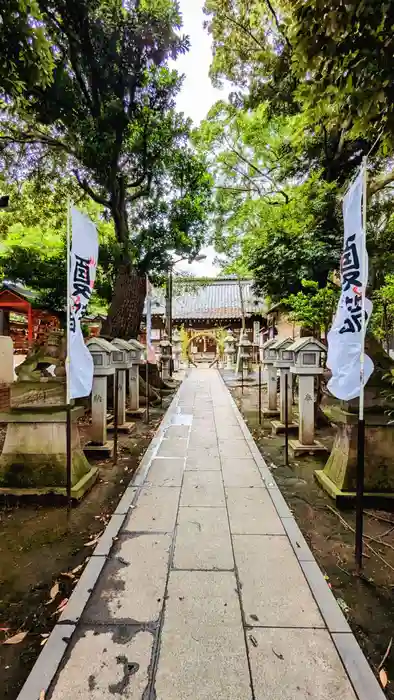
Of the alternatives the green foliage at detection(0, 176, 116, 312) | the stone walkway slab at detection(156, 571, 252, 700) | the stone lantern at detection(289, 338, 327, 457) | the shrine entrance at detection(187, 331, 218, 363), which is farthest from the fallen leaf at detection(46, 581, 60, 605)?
the shrine entrance at detection(187, 331, 218, 363)

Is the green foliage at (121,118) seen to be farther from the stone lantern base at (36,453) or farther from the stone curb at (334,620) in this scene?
the stone curb at (334,620)

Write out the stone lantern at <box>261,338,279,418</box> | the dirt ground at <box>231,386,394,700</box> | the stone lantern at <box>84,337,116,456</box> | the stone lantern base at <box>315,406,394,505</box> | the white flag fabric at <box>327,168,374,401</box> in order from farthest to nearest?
the stone lantern at <box>261,338,279,418</box>, the stone lantern at <box>84,337,116,456</box>, the stone lantern base at <box>315,406,394,505</box>, the white flag fabric at <box>327,168,374,401</box>, the dirt ground at <box>231,386,394,700</box>

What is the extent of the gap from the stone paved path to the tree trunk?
5879 millimetres

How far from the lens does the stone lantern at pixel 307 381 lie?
18.1ft

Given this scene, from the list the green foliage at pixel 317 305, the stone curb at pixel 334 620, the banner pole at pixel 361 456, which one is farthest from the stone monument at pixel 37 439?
the green foliage at pixel 317 305

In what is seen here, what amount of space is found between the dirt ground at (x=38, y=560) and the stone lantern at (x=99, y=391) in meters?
0.91

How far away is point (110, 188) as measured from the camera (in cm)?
801

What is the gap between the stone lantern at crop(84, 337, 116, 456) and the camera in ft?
17.8

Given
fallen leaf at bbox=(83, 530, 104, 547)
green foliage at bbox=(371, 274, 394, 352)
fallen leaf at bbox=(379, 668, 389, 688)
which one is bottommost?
fallen leaf at bbox=(379, 668, 389, 688)

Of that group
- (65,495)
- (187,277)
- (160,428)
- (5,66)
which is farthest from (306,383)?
(187,277)

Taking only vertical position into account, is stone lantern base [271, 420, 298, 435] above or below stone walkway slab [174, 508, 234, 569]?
above

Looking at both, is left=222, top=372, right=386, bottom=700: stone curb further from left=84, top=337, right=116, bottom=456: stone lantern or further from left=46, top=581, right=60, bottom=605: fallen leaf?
left=84, top=337, right=116, bottom=456: stone lantern

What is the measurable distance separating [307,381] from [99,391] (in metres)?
3.32

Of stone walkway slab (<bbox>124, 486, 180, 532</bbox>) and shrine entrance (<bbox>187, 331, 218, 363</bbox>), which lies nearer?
stone walkway slab (<bbox>124, 486, 180, 532</bbox>)
